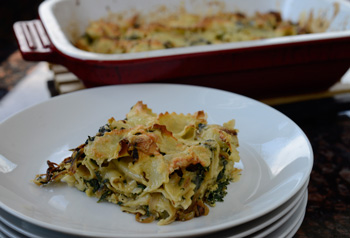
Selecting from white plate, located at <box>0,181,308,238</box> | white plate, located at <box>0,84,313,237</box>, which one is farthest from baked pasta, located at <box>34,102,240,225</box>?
white plate, located at <box>0,181,308,238</box>

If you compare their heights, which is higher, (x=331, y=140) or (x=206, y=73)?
(x=206, y=73)

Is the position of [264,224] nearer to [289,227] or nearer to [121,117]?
[289,227]

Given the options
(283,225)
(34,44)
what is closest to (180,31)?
(34,44)

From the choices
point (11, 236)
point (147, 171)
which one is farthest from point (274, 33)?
point (11, 236)

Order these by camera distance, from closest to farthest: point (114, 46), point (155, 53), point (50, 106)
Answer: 1. point (50, 106)
2. point (155, 53)
3. point (114, 46)

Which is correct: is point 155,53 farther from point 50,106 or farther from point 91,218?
point 91,218
